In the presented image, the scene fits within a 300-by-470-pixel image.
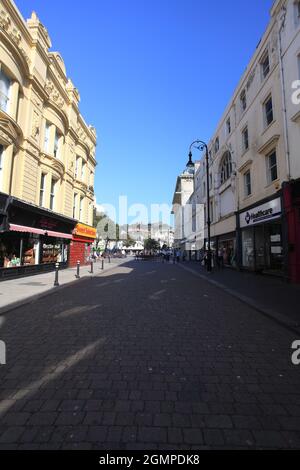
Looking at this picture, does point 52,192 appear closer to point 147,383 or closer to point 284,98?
point 284,98

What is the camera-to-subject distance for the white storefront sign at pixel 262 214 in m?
14.4

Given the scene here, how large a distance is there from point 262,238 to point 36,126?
16.1 metres

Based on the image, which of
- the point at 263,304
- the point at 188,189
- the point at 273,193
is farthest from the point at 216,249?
the point at 188,189

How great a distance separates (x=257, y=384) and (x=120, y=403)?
1801 millimetres

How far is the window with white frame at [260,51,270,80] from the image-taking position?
16578 mm

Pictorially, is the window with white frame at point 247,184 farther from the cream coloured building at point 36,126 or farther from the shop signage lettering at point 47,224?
the shop signage lettering at point 47,224

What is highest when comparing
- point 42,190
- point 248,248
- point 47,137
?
point 47,137

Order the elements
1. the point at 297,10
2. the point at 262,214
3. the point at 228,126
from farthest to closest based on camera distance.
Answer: the point at 228,126, the point at 262,214, the point at 297,10


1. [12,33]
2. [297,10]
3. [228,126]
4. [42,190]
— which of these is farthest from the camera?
[228,126]

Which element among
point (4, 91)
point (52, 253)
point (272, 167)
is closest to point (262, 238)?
point (272, 167)

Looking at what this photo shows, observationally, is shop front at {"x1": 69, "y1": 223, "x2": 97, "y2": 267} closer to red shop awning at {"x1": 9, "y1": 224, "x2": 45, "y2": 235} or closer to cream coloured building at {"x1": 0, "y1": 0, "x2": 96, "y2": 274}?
cream coloured building at {"x1": 0, "y1": 0, "x2": 96, "y2": 274}

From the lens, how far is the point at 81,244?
26359mm

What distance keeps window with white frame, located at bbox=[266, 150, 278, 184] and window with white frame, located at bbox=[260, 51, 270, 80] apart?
5019 millimetres
